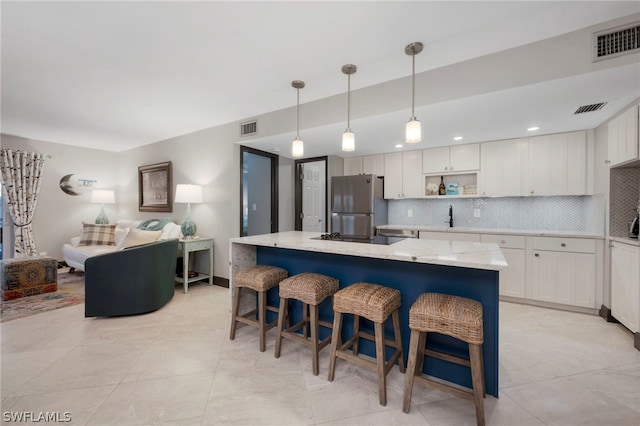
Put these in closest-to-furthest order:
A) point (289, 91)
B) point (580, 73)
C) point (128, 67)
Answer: point (580, 73) < point (128, 67) < point (289, 91)

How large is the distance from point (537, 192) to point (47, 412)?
4.96 metres

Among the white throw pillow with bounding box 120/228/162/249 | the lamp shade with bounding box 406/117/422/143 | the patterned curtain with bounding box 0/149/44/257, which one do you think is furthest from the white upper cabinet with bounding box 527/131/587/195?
the patterned curtain with bounding box 0/149/44/257

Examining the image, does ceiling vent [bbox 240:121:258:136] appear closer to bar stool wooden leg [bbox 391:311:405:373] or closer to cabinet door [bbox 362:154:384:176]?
cabinet door [bbox 362:154:384:176]

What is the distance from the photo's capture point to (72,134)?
4566 millimetres

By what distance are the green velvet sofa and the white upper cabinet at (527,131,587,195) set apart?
186 inches

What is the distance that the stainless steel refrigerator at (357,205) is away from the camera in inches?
164

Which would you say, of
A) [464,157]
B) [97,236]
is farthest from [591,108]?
[97,236]

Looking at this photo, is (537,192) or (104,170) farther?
(104,170)

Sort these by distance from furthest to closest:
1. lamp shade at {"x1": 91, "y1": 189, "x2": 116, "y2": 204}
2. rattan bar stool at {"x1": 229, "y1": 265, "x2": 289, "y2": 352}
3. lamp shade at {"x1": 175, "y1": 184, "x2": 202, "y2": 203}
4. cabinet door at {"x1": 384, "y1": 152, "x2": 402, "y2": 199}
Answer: lamp shade at {"x1": 91, "y1": 189, "x2": 116, "y2": 204} → cabinet door at {"x1": 384, "y1": 152, "x2": 402, "y2": 199} → lamp shade at {"x1": 175, "y1": 184, "x2": 202, "y2": 203} → rattan bar stool at {"x1": 229, "y1": 265, "x2": 289, "y2": 352}

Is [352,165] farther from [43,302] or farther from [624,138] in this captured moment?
[43,302]

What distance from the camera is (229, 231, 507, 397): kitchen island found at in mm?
1685

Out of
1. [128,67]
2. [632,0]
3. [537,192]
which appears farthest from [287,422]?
[537,192]

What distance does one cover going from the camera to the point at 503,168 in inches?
144

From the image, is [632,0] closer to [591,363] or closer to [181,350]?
[591,363]
